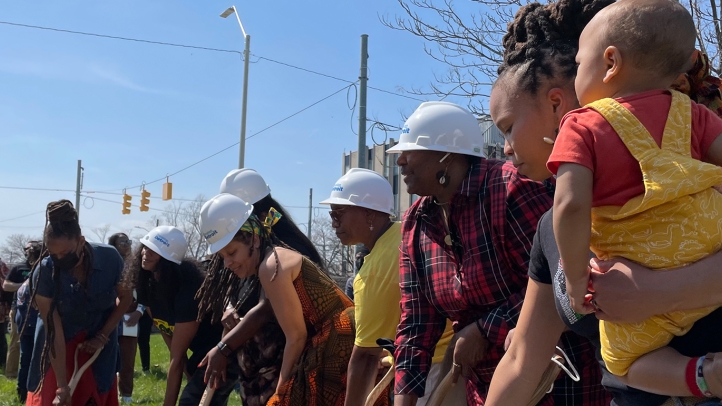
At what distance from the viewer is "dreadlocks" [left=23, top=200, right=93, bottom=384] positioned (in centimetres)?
671

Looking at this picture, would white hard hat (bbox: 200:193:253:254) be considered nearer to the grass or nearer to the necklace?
the necklace

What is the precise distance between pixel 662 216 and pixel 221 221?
359cm

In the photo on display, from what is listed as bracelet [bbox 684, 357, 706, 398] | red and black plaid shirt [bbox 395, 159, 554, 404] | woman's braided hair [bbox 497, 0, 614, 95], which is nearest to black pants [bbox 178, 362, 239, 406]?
red and black plaid shirt [bbox 395, 159, 554, 404]

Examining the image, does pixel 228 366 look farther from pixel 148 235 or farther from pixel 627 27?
pixel 627 27

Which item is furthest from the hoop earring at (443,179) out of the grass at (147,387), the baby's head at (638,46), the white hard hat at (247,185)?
the grass at (147,387)

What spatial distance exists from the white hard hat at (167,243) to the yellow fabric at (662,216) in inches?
205

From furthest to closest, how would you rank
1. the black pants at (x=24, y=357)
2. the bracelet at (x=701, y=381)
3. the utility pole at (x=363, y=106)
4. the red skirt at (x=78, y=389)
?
the utility pole at (x=363, y=106), the black pants at (x=24, y=357), the red skirt at (x=78, y=389), the bracelet at (x=701, y=381)

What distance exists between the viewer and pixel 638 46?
1.74 m

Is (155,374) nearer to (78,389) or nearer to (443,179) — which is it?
(78,389)

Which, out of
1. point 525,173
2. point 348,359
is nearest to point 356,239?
point 348,359

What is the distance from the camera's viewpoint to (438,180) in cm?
324

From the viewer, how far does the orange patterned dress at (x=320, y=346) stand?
443 cm

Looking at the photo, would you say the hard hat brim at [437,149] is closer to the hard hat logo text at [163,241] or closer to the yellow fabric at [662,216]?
the yellow fabric at [662,216]

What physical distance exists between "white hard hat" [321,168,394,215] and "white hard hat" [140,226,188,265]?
6.93 ft
